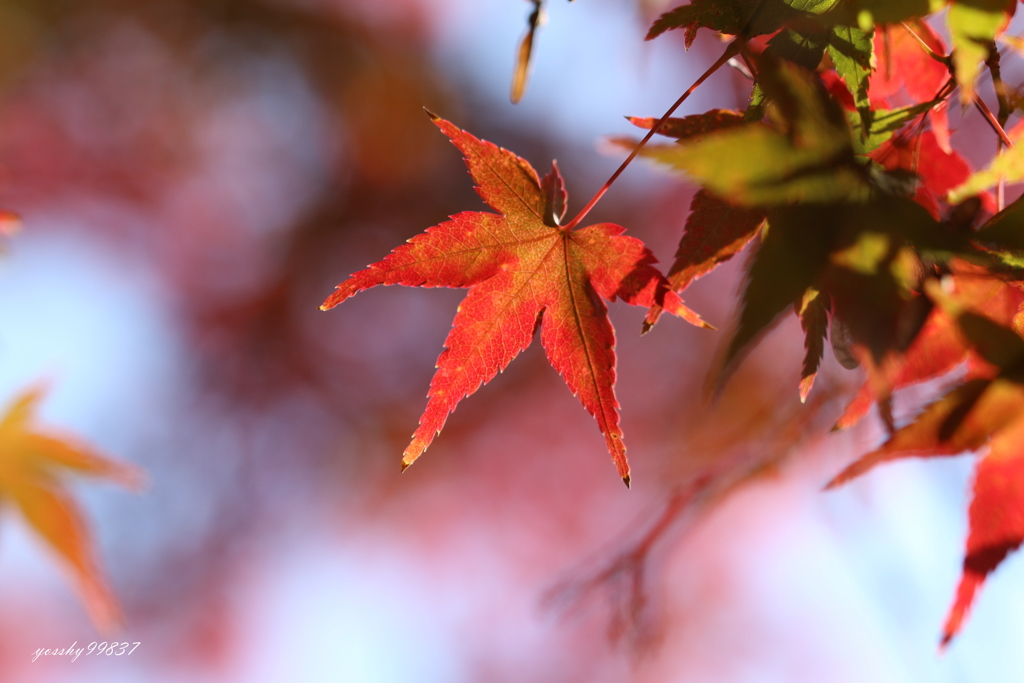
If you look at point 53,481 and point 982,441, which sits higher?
point 982,441

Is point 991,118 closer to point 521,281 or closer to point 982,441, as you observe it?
point 982,441

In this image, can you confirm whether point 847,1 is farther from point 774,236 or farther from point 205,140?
point 205,140

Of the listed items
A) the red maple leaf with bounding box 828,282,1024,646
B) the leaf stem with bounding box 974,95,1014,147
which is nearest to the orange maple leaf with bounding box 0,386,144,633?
the red maple leaf with bounding box 828,282,1024,646

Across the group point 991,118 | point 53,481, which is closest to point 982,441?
point 991,118

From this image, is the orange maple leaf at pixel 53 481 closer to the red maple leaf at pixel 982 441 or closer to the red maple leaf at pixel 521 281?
the red maple leaf at pixel 521 281

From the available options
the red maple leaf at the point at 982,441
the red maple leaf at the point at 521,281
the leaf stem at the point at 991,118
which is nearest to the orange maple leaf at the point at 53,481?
the red maple leaf at the point at 521,281

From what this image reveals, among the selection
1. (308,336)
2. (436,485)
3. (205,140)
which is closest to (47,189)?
(205,140)
